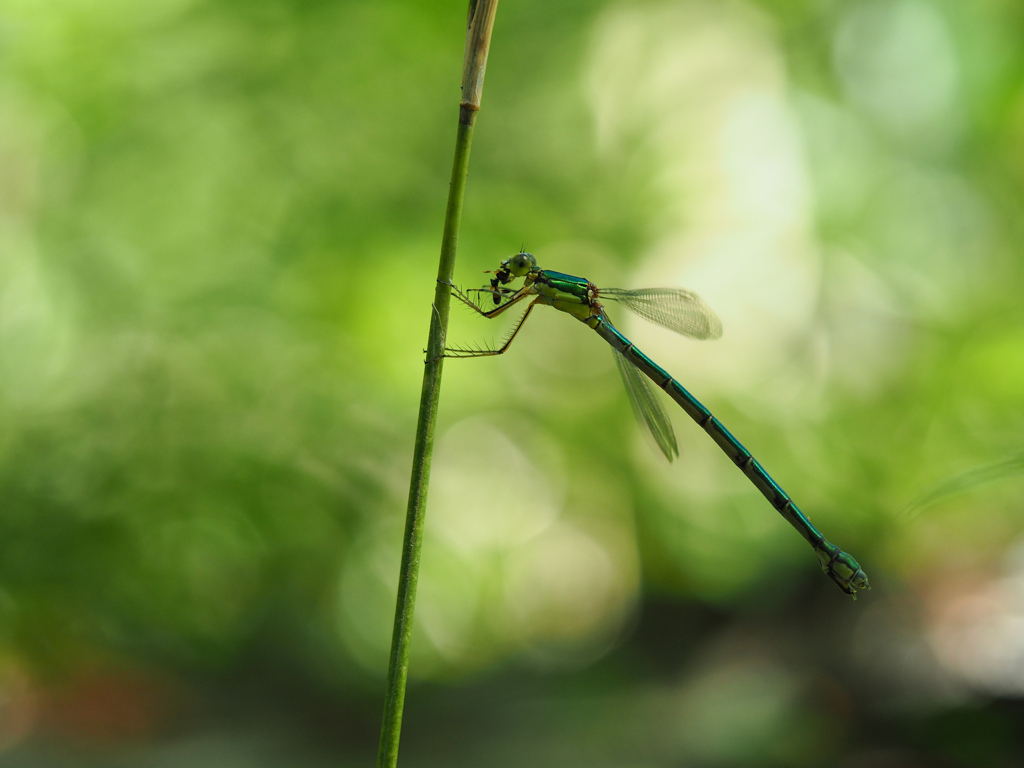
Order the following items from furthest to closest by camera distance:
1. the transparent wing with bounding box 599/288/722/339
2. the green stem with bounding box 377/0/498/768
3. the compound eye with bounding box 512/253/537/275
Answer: the transparent wing with bounding box 599/288/722/339
the compound eye with bounding box 512/253/537/275
the green stem with bounding box 377/0/498/768

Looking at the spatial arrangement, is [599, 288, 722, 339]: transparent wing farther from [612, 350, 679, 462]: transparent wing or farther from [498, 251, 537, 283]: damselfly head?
[498, 251, 537, 283]: damselfly head

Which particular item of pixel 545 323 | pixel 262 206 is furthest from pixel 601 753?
pixel 262 206

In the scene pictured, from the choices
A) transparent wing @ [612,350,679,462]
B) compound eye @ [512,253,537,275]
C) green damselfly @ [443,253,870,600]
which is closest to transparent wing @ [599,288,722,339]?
green damselfly @ [443,253,870,600]

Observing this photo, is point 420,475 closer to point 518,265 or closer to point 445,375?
point 518,265

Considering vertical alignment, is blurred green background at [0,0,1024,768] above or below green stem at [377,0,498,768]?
above

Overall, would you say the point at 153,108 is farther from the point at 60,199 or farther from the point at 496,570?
the point at 496,570

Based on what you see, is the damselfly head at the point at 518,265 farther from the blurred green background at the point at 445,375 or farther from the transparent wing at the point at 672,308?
the blurred green background at the point at 445,375

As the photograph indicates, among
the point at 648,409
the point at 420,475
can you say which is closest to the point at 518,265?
the point at 648,409
